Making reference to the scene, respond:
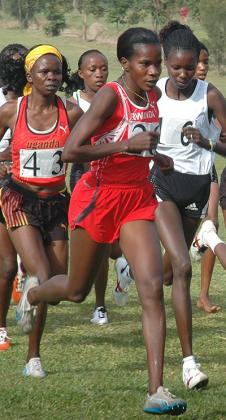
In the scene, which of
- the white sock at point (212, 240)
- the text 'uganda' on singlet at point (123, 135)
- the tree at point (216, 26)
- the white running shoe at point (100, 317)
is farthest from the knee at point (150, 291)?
the tree at point (216, 26)

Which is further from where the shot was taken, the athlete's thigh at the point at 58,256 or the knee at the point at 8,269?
the knee at the point at 8,269

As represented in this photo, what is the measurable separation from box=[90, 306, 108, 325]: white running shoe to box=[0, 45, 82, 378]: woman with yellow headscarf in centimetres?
205

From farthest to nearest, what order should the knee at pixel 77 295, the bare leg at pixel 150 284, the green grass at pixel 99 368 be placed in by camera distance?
the knee at pixel 77 295 < the green grass at pixel 99 368 < the bare leg at pixel 150 284

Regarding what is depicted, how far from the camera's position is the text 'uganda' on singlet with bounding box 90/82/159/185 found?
6781 millimetres

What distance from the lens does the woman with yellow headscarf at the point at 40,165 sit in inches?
321

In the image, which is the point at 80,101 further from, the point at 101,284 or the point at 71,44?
the point at 71,44

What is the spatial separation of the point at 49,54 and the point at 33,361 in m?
2.30

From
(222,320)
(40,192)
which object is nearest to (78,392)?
(40,192)

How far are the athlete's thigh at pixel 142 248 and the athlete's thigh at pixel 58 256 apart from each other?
142 cm

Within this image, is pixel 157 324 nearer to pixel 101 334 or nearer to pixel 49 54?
pixel 49 54

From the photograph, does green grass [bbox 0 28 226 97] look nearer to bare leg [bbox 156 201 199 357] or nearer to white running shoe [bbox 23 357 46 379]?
bare leg [bbox 156 201 199 357]

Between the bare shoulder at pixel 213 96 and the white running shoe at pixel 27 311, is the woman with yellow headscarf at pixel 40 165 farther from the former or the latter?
the bare shoulder at pixel 213 96

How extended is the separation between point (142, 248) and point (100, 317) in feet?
11.9

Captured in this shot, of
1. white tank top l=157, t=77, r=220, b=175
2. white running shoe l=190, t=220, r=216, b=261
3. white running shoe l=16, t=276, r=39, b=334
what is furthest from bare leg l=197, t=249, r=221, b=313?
white running shoe l=16, t=276, r=39, b=334
